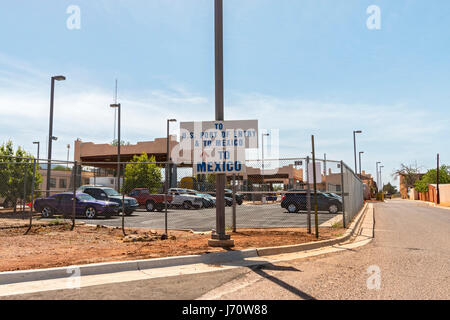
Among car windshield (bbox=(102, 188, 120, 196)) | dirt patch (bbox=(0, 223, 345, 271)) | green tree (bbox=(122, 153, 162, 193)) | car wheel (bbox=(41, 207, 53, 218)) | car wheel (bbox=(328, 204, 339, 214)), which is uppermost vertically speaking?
green tree (bbox=(122, 153, 162, 193))

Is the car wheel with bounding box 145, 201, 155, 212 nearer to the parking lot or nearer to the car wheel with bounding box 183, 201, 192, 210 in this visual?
the car wheel with bounding box 183, 201, 192, 210

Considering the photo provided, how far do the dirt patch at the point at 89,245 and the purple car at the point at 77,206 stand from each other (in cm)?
289

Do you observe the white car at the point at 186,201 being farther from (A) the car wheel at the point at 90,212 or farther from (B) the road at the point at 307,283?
(B) the road at the point at 307,283

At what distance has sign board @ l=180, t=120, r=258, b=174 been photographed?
8.73 meters

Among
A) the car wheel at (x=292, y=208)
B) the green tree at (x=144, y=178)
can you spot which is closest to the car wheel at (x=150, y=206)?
the green tree at (x=144, y=178)

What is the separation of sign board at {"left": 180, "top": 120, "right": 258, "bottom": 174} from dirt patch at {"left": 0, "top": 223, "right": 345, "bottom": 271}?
188cm

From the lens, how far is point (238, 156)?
884 centimetres

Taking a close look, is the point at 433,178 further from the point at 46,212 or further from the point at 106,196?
the point at 46,212

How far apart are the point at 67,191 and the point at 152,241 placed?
6.84m

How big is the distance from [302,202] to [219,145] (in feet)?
29.5

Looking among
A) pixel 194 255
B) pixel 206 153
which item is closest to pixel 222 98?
pixel 206 153

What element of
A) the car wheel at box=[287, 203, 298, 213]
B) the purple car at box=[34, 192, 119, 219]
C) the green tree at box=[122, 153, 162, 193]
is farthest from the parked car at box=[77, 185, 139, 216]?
the car wheel at box=[287, 203, 298, 213]

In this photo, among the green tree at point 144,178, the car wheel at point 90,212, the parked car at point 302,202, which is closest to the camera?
the parked car at point 302,202

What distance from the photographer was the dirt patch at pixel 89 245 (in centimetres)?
685
